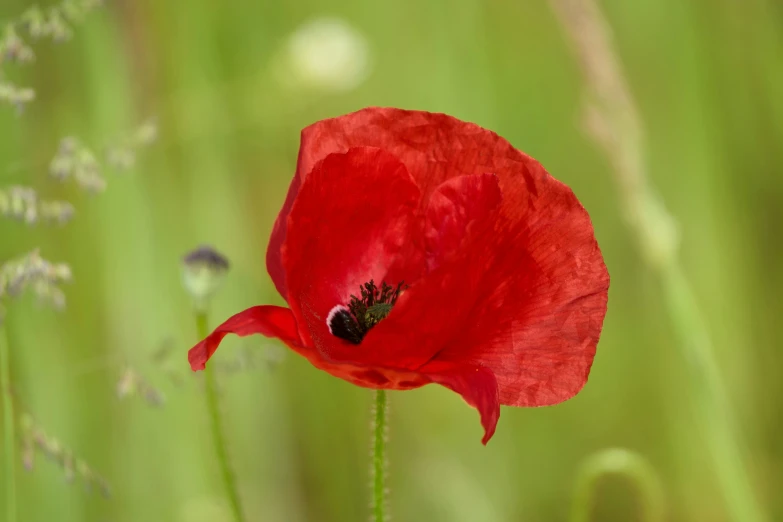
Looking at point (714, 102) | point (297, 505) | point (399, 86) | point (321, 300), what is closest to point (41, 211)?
point (321, 300)

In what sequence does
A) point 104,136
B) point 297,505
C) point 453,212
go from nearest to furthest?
point 453,212
point 104,136
point 297,505

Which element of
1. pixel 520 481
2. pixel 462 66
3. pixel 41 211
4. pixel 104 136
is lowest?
pixel 520 481

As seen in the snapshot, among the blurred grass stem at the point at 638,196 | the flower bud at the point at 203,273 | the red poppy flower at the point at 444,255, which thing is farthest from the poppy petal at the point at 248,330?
the blurred grass stem at the point at 638,196

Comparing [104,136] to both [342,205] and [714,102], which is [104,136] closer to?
[342,205]

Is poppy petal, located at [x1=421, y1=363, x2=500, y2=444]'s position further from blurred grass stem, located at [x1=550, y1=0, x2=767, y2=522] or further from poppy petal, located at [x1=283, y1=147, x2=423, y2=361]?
blurred grass stem, located at [x1=550, y1=0, x2=767, y2=522]

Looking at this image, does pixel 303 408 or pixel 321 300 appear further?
pixel 303 408

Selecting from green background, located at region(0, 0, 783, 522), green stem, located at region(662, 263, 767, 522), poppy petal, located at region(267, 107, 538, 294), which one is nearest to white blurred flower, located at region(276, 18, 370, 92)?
green background, located at region(0, 0, 783, 522)

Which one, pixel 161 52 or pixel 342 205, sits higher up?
pixel 161 52
